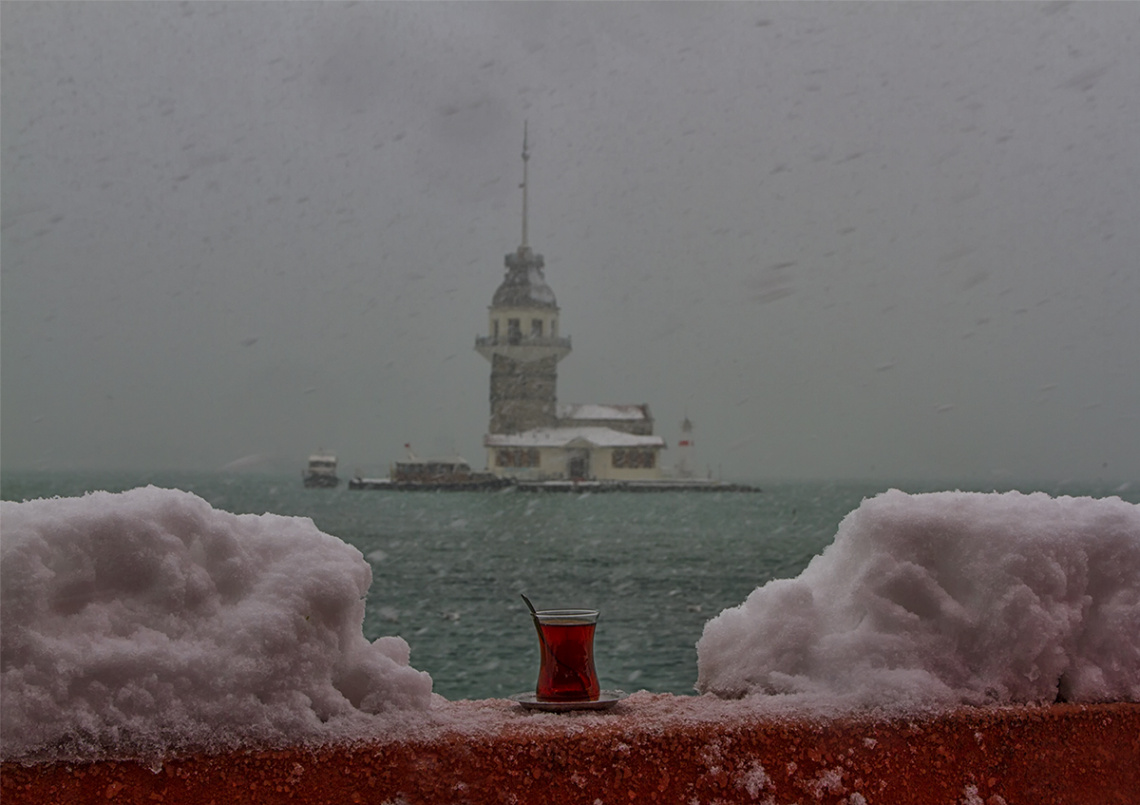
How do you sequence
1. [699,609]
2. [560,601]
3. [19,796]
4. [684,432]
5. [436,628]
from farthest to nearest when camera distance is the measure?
[684,432] → [560,601] → [699,609] → [436,628] → [19,796]

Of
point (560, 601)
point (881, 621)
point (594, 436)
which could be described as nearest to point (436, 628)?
point (560, 601)

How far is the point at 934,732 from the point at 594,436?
47373 mm

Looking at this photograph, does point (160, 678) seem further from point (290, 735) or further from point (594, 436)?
point (594, 436)

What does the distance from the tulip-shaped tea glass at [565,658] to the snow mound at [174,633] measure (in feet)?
0.51

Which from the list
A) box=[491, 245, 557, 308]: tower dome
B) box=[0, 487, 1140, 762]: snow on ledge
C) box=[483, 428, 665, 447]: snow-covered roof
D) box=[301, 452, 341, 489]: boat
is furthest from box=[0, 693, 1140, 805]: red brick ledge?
box=[301, 452, 341, 489]: boat

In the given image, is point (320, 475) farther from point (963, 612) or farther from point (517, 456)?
point (963, 612)

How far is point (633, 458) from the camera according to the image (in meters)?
49.6

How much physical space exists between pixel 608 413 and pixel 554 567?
2262 cm

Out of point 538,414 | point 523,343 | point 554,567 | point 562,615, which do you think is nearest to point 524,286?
point 523,343

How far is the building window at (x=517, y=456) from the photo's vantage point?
4941cm

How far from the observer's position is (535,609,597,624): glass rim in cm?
120

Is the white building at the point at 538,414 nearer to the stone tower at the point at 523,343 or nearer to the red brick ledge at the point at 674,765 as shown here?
the stone tower at the point at 523,343

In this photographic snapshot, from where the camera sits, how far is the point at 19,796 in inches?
36.2

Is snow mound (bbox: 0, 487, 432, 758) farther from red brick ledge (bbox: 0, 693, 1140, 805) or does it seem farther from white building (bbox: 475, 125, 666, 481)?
white building (bbox: 475, 125, 666, 481)
